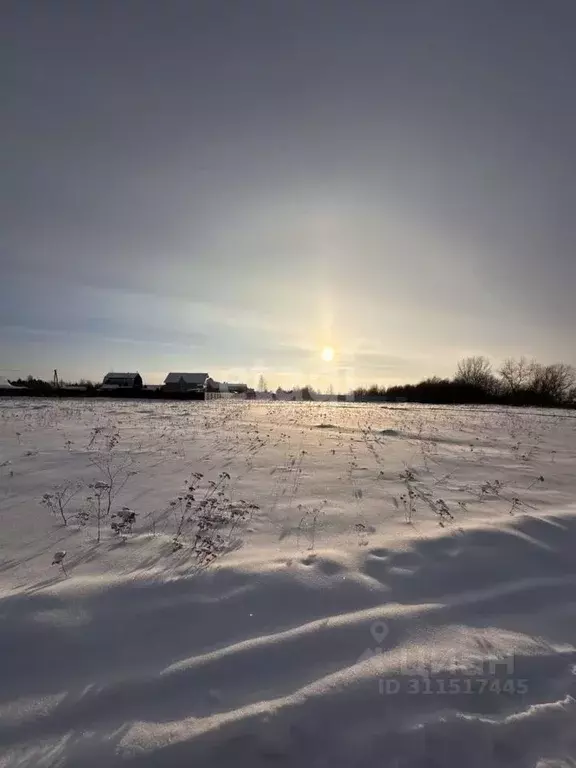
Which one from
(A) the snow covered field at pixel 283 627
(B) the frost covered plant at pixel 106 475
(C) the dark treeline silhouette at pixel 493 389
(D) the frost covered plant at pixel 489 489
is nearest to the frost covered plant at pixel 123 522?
(A) the snow covered field at pixel 283 627

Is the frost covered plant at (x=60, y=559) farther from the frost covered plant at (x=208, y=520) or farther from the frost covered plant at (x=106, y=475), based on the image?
the frost covered plant at (x=208, y=520)

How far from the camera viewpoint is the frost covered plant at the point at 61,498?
15.7ft

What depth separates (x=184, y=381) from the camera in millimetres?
74312

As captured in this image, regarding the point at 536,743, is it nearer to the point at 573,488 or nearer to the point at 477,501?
the point at 477,501

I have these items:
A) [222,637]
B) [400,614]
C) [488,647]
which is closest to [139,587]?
[222,637]

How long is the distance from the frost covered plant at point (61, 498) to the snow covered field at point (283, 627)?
6cm

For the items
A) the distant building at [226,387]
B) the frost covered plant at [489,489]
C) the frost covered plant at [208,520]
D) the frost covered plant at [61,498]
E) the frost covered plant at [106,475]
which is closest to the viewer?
the frost covered plant at [208,520]

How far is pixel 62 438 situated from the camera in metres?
9.70

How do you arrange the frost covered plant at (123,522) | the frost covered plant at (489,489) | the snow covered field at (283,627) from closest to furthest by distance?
the snow covered field at (283,627), the frost covered plant at (123,522), the frost covered plant at (489,489)

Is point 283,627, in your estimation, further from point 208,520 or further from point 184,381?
point 184,381

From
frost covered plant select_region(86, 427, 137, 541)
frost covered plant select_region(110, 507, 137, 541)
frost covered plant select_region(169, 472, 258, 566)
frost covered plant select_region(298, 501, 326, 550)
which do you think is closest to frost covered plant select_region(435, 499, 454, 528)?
frost covered plant select_region(298, 501, 326, 550)

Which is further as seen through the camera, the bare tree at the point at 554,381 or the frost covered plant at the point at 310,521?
the bare tree at the point at 554,381

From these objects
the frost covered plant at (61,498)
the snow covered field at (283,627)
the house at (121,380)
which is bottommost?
the snow covered field at (283,627)

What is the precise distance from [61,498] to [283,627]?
3.87 meters
